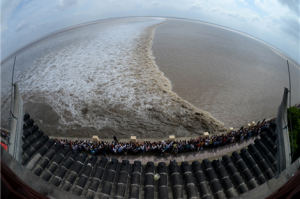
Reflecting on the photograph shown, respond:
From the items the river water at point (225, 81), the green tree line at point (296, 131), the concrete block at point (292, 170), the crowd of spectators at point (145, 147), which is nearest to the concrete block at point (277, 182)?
the concrete block at point (292, 170)

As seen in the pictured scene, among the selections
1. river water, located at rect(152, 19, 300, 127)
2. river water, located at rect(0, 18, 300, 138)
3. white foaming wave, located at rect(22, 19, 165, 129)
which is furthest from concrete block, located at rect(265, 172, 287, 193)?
white foaming wave, located at rect(22, 19, 165, 129)

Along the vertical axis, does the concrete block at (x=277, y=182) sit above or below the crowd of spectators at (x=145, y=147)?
above

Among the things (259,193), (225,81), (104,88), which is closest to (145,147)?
(259,193)

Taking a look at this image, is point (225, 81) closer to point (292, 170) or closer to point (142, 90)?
point (142, 90)

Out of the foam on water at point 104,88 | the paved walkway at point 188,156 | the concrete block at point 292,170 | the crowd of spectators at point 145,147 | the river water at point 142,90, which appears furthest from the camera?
the foam on water at point 104,88

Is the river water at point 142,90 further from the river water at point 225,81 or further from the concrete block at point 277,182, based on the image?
the concrete block at point 277,182

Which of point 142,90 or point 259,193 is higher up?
point 259,193

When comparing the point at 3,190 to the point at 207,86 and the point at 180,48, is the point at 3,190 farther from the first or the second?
the point at 180,48

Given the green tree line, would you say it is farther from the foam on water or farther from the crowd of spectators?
the foam on water

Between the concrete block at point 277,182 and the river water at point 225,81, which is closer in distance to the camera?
the concrete block at point 277,182
